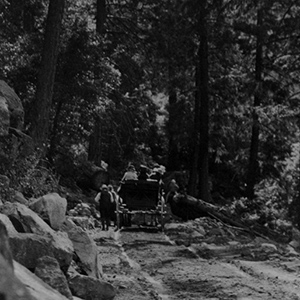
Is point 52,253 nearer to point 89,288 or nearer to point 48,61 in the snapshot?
point 89,288

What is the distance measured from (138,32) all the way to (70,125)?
30.3 feet

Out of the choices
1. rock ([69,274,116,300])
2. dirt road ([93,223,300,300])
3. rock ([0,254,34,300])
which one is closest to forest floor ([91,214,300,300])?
dirt road ([93,223,300,300])

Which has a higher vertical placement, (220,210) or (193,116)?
(193,116)

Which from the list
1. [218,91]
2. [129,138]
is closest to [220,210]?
[218,91]

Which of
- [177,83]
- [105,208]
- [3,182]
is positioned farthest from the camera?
[177,83]

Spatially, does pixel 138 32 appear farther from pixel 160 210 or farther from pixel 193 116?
pixel 160 210

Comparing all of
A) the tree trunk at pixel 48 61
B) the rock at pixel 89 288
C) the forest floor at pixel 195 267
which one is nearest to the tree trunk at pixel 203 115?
the forest floor at pixel 195 267

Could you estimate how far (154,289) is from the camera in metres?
9.27

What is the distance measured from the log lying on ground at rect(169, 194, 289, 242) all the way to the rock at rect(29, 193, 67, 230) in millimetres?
10566

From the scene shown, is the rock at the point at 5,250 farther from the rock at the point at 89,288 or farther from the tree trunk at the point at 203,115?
the tree trunk at the point at 203,115

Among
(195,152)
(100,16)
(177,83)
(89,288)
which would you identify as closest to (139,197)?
(195,152)

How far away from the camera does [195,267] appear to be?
38.3ft

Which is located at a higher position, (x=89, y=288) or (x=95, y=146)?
(x=95, y=146)

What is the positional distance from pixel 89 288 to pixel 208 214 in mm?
16665
